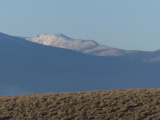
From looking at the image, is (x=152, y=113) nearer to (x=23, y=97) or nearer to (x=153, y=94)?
(x=153, y=94)

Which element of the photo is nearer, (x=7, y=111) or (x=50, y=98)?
(x=7, y=111)

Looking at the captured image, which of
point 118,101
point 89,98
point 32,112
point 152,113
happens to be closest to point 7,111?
point 32,112

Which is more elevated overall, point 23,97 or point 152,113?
point 23,97

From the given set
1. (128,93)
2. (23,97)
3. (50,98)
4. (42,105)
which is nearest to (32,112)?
(42,105)

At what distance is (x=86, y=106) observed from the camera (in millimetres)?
23125

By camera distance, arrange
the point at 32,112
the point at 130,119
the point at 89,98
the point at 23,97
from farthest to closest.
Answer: the point at 23,97 < the point at 89,98 < the point at 32,112 < the point at 130,119

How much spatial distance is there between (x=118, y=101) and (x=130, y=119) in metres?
3.18

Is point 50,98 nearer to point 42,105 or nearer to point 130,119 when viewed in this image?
point 42,105

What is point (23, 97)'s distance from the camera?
27156mm

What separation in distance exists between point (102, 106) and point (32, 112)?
4190 millimetres

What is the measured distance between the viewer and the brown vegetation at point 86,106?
21484 mm

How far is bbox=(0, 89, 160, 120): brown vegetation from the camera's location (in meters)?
21.5

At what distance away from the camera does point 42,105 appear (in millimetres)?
23828

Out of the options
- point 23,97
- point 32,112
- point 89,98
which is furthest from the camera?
point 23,97
